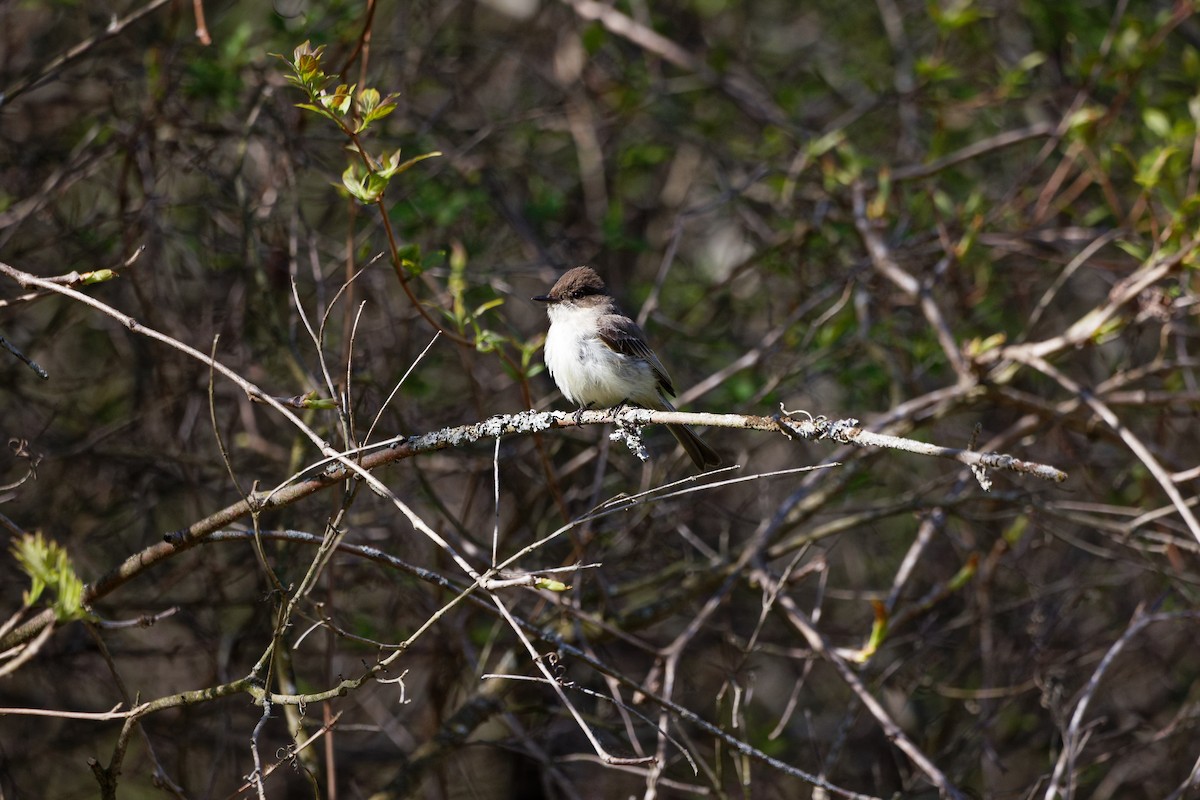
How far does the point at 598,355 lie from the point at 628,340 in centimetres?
23

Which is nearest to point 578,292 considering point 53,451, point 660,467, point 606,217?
point 660,467

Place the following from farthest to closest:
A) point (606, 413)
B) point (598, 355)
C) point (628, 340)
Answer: point (628, 340), point (598, 355), point (606, 413)

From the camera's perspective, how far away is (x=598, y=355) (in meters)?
4.82

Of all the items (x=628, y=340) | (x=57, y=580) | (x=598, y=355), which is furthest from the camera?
(x=628, y=340)

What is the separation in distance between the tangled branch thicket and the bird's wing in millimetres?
208

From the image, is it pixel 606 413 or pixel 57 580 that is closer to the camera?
pixel 57 580

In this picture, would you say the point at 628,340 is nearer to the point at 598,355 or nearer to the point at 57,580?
the point at 598,355

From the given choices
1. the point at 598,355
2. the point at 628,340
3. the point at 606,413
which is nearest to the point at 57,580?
the point at 606,413

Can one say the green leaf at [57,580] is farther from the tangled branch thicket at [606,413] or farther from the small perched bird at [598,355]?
the small perched bird at [598,355]

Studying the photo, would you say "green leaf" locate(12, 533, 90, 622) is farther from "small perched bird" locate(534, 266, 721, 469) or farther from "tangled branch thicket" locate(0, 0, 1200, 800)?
"small perched bird" locate(534, 266, 721, 469)

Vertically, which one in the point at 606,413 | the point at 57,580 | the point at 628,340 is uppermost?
the point at 57,580

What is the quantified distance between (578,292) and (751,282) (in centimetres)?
225

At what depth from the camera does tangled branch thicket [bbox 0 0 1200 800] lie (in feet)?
14.9

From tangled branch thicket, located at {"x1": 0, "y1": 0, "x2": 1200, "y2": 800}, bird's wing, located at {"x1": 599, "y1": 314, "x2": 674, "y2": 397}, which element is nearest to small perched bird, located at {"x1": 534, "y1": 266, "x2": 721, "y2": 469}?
bird's wing, located at {"x1": 599, "y1": 314, "x2": 674, "y2": 397}
